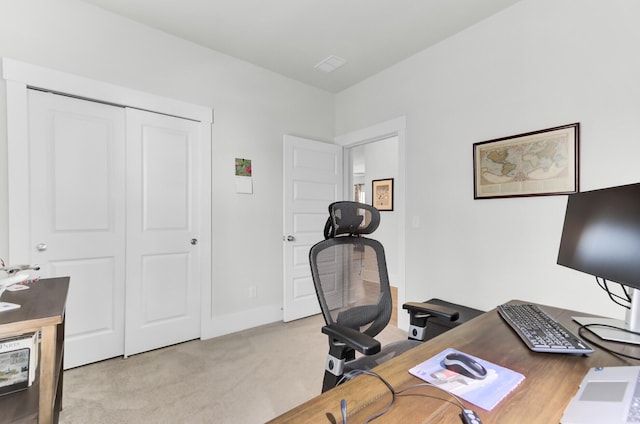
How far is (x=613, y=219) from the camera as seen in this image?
3.50 ft

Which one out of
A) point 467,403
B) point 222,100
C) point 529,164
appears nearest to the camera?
point 467,403

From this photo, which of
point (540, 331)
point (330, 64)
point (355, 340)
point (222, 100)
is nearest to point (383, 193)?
point (330, 64)

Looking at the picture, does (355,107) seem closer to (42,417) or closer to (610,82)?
(610,82)

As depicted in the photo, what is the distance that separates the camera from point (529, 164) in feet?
7.14

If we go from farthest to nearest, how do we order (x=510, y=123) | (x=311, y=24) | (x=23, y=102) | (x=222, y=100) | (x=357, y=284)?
(x=222, y=100) → (x=311, y=24) → (x=510, y=123) → (x=23, y=102) → (x=357, y=284)

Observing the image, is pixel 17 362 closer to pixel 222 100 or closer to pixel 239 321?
pixel 239 321

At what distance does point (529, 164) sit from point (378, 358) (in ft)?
6.03

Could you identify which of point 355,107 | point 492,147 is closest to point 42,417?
point 492,147

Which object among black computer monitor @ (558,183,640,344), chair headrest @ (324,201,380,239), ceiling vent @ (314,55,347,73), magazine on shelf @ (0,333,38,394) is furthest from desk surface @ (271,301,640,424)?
ceiling vent @ (314,55,347,73)

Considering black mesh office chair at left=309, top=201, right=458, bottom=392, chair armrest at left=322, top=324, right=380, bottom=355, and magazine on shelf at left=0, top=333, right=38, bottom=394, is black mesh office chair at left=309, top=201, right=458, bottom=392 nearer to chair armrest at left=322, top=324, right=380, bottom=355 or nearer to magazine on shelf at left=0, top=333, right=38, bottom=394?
chair armrest at left=322, top=324, right=380, bottom=355

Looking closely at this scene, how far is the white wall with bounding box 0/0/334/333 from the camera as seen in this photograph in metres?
2.13

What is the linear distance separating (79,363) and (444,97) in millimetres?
3768

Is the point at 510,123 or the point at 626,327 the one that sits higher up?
the point at 510,123

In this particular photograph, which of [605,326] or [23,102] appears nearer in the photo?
[605,326]
